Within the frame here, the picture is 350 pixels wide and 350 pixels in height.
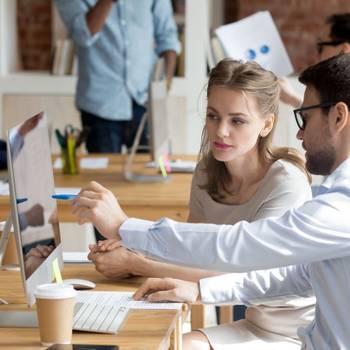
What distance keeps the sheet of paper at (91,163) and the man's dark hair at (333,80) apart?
235 centimetres

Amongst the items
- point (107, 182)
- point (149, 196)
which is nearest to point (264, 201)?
point (149, 196)

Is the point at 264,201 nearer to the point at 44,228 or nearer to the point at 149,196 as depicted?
the point at 44,228

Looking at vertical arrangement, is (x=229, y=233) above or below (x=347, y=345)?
above

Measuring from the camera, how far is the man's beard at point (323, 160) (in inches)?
71.8

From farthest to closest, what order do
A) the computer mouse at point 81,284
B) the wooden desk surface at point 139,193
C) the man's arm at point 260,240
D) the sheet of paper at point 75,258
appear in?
the wooden desk surface at point 139,193 < the sheet of paper at point 75,258 < the computer mouse at point 81,284 < the man's arm at point 260,240

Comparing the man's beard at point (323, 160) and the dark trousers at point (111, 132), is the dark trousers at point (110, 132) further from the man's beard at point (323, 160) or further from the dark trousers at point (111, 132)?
the man's beard at point (323, 160)

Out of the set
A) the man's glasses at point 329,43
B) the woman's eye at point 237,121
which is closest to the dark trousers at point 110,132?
the man's glasses at point 329,43

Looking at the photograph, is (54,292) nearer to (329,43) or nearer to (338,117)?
(338,117)

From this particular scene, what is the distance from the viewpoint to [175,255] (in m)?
1.80

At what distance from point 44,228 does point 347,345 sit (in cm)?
68

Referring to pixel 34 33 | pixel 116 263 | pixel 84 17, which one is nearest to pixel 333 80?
pixel 116 263

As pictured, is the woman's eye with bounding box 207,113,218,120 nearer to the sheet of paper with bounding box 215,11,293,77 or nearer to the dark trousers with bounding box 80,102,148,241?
the sheet of paper with bounding box 215,11,293,77

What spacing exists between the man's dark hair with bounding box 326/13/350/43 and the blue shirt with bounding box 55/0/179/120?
1.24 meters

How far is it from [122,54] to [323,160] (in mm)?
3591
